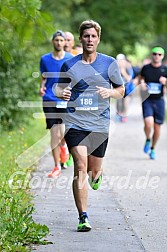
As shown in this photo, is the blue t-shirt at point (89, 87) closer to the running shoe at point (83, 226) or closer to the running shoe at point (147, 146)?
the running shoe at point (83, 226)

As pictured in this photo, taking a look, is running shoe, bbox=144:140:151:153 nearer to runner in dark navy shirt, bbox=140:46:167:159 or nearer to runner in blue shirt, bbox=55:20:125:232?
runner in dark navy shirt, bbox=140:46:167:159

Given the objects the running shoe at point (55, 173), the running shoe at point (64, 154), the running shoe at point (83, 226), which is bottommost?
the running shoe at point (55, 173)

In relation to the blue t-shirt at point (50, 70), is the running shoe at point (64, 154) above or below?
below

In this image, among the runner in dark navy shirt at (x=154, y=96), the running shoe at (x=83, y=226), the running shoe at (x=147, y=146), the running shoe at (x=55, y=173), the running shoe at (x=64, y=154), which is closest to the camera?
the running shoe at (x=83, y=226)

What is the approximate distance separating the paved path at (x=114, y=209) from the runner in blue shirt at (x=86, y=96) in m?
0.49

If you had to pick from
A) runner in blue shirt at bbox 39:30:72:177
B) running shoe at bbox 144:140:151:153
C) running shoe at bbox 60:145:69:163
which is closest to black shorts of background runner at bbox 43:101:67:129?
runner in blue shirt at bbox 39:30:72:177

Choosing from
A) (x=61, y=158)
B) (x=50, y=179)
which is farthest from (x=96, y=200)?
(x=61, y=158)

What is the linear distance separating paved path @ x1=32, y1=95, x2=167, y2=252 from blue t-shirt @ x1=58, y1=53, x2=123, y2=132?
1.06 meters

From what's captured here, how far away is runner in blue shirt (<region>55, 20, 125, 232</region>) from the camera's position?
25.8 ft

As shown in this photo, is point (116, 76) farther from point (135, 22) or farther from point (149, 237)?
point (135, 22)

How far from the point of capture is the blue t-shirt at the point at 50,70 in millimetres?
11766

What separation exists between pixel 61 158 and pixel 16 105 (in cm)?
501

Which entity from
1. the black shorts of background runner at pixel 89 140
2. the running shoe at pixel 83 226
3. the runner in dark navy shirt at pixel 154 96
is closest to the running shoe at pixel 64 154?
the runner in dark navy shirt at pixel 154 96

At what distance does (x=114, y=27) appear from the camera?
1619 inches
